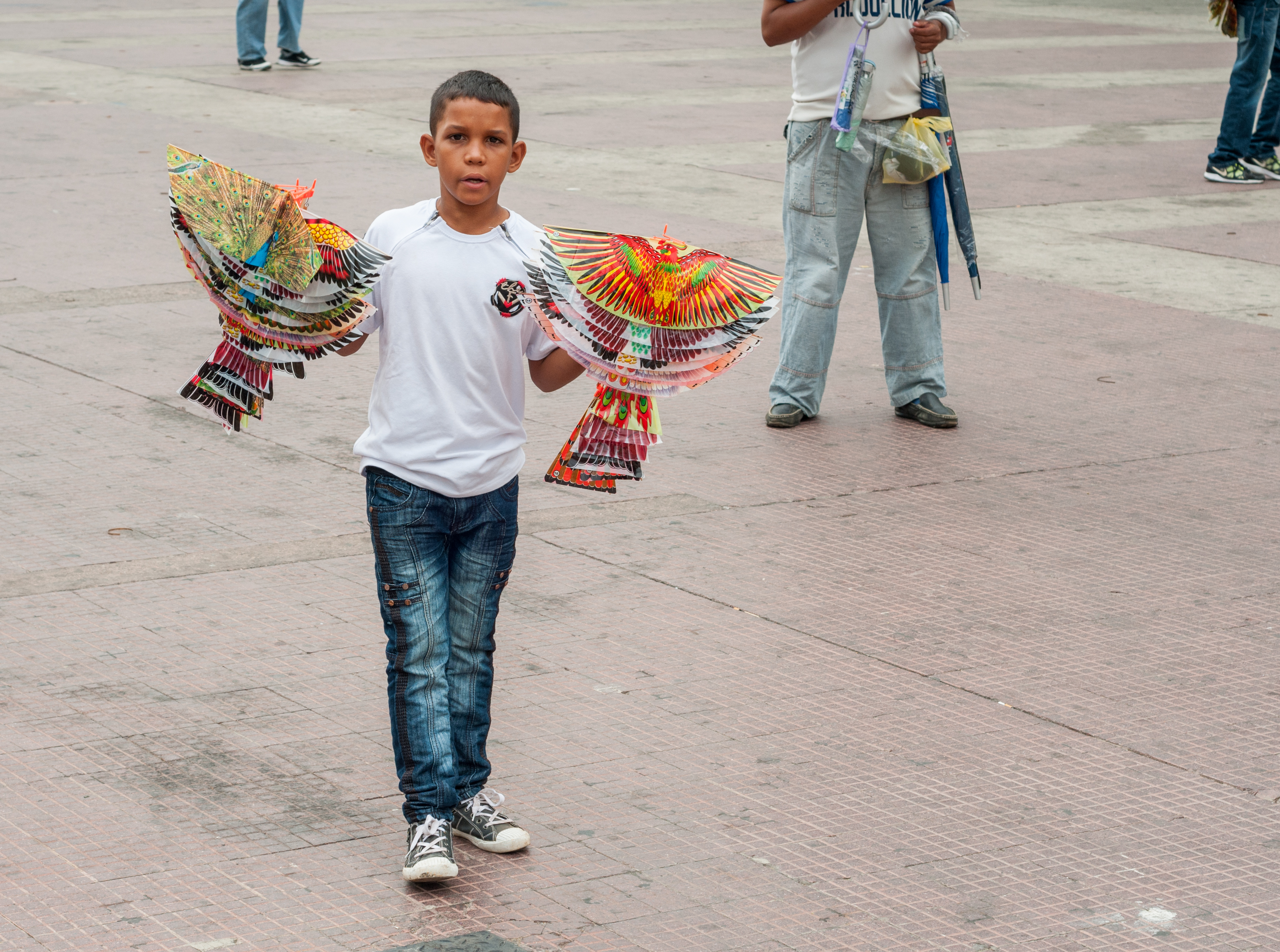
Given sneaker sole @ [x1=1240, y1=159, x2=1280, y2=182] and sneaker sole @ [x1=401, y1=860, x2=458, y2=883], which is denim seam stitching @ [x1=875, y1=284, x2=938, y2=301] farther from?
sneaker sole @ [x1=1240, y1=159, x2=1280, y2=182]

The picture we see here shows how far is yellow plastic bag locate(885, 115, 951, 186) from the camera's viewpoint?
658 cm

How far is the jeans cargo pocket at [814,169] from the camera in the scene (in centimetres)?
667

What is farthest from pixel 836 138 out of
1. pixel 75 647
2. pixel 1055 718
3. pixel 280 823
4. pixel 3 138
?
pixel 3 138

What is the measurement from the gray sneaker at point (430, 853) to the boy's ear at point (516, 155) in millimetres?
1263

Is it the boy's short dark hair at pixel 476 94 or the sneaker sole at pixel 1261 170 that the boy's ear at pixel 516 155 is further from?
the sneaker sole at pixel 1261 170

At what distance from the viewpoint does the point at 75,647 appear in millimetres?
4523

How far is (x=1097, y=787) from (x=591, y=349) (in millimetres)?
1489

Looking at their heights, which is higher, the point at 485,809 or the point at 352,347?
the point at 352,347

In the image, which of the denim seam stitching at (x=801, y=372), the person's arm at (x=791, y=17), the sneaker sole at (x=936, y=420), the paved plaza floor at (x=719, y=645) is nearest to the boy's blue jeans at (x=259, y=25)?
the paved plaza floor at (x=719, y=645)

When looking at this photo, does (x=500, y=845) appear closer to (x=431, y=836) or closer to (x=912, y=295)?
(x=431, y=836)

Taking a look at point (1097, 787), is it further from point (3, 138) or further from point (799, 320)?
point (3, 138)

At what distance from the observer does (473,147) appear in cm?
336

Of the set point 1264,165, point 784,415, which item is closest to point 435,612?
point 784,415

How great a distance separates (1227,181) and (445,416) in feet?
33.2
